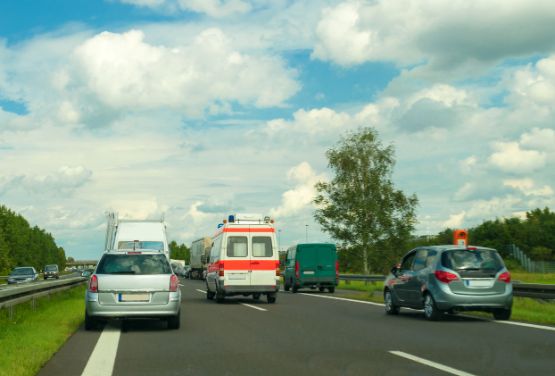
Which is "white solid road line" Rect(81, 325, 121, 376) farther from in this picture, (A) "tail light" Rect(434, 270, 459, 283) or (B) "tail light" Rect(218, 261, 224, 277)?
(B) "tail light" Rect(218, 261, 224, 277)

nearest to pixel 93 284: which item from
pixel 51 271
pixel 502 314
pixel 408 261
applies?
pixel 408 261

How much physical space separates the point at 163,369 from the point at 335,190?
173 ft

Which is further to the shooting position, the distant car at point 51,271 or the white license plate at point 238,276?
the distant car at point 51,271

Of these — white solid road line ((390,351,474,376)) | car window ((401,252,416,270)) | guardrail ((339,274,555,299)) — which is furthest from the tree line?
white solid road line ((390,351,474,376))

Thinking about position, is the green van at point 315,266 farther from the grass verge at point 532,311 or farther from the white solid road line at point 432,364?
the white solid road line at point 432,364

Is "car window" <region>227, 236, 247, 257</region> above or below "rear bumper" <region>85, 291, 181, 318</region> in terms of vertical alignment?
above

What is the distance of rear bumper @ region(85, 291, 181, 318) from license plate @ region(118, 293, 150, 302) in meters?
0.07

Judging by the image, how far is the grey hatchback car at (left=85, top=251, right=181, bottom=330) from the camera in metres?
13.5

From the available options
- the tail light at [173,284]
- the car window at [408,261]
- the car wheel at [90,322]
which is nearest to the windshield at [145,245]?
the car window at [408,261]

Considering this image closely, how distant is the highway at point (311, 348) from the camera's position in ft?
28.7

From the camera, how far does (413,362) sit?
9.16 metres

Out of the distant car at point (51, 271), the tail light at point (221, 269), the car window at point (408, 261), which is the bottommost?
the car window at point (408, 261)

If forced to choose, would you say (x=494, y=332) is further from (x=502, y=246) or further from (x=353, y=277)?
(x=502, y=246)

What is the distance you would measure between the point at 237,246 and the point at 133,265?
32.0 ft
